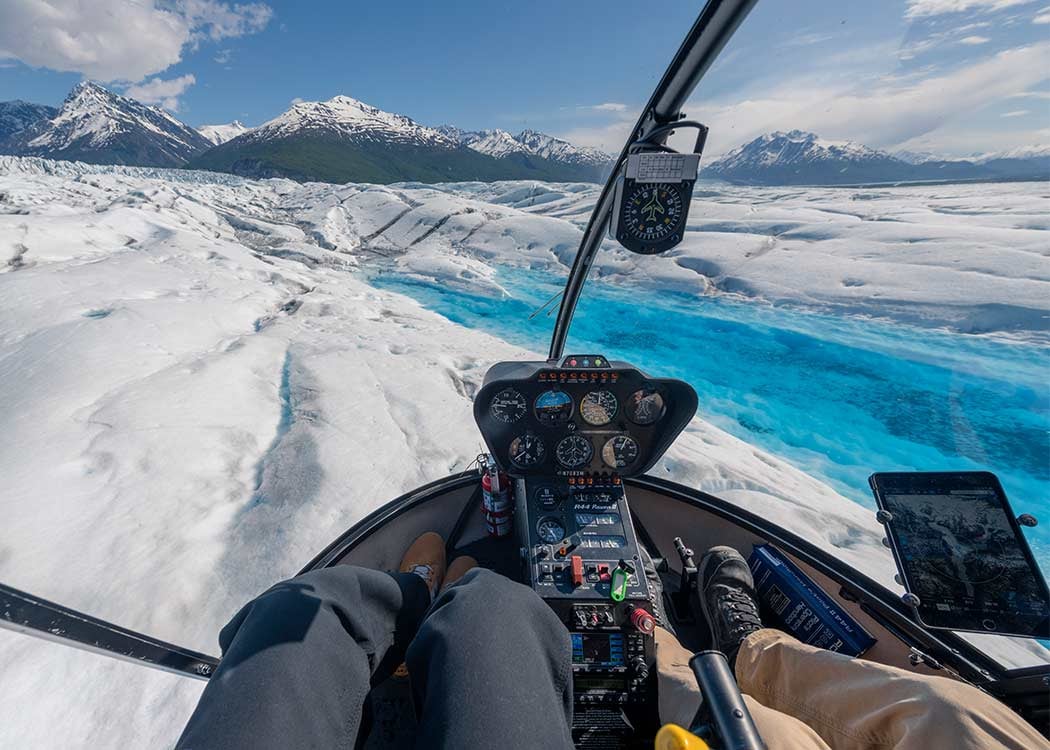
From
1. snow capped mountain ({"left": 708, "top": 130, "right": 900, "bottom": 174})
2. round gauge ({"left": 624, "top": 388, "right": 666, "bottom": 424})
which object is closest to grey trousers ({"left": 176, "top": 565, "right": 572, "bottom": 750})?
round gauge ({"left": 624, "top": 388, "right": 666, "bottom": 424})

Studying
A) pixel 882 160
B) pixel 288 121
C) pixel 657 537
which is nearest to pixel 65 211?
pixel 657 537

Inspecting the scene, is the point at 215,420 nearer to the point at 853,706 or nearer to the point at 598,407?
the point at 598,407

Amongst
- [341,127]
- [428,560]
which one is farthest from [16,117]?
[428,560]

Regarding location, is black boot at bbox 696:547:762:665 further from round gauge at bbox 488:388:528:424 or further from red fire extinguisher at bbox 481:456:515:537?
round gauge at bbox 488:388:528:424

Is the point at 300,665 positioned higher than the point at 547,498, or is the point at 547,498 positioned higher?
the point at 300,665

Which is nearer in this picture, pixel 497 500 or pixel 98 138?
pixel 497 500

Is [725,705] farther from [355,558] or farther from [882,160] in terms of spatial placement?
[882,160]
